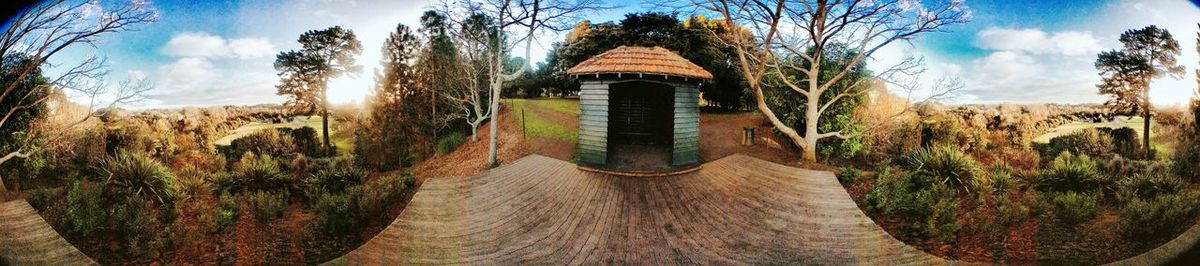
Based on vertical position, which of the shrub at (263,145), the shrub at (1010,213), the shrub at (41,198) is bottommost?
the shrub at (1010,213)

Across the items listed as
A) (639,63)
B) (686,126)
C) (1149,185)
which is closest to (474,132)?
(639,63)

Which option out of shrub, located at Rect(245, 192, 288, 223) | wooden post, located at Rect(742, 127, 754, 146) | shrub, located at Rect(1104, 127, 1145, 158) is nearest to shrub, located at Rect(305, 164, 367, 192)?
shrub, located at Rect(245, 192, 288, 223)

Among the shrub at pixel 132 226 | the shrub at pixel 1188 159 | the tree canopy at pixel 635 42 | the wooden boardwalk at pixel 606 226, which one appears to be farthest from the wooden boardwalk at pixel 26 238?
the shrub at pixel 1188 159

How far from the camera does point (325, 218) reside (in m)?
3.69

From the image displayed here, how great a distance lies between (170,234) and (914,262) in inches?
269

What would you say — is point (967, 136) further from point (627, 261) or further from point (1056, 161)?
point (627, 261)

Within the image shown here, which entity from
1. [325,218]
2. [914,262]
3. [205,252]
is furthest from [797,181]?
[205,252]

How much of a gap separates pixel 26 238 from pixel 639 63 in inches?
228

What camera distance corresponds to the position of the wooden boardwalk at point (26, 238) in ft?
11.8

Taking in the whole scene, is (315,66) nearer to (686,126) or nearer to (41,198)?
(41,198)

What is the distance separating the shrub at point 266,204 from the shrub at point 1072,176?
7.31m

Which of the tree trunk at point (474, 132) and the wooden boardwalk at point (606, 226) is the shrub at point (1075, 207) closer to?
the wooden boardwalk at point (606, 226)

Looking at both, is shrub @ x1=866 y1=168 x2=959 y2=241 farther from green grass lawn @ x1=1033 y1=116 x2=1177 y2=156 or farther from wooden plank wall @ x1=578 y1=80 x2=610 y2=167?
wooden plank wall @ x1=578 y1=80 x2=610 y2=167

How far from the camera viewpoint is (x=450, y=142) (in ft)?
12.1
